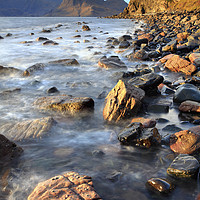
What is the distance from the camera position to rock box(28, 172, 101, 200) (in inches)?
68.4

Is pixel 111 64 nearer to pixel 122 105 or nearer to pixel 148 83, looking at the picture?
pixel 148 83

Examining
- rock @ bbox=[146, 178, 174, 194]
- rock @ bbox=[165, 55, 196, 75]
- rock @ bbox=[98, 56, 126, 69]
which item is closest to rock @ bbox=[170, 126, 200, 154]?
rock @ bbox=[146, 178, 174, 194]

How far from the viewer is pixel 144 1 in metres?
87.9

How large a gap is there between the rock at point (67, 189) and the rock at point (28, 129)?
1413 mm

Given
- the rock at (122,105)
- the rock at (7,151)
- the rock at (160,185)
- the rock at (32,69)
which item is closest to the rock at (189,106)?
the rock at (122,105)

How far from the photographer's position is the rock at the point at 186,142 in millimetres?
2592

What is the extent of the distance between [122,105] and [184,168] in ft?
5.64

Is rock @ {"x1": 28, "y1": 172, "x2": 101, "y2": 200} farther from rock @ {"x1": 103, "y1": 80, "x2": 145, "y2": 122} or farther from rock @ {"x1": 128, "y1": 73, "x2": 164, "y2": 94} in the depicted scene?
rock @ {"x1": 128, "y1": 73, "x2": 164, "y2": 94}

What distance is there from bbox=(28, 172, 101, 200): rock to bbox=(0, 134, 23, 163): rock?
0.95 m

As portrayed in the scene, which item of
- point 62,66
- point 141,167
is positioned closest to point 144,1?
point 62,66

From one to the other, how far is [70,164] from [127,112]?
1.55 m

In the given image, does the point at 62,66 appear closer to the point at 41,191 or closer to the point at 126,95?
the point at 126,95

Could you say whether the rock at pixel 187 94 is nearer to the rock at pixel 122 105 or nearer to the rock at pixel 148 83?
the rock at pixel 148 83

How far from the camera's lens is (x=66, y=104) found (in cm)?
406
